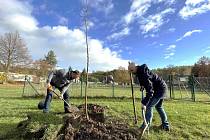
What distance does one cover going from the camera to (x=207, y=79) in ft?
79.6

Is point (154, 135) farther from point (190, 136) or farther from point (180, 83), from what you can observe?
point (180, 83)

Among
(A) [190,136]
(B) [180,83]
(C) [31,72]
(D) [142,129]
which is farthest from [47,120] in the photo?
(C) [31,72]

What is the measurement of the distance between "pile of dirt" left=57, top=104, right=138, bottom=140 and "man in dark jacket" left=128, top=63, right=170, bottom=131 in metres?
0.71

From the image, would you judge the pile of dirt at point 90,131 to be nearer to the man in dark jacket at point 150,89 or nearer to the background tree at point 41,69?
the man in dark jacket at point 150,89

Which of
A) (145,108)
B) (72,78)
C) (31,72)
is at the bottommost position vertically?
(145,108)

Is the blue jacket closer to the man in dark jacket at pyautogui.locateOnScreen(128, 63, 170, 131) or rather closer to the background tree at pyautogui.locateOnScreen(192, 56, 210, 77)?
the man in dark jacket at pyautogui.locateOnScreen(128, 63, 170, 131)

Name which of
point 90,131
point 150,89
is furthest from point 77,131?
point 150,89

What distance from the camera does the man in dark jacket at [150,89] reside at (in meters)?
7.76

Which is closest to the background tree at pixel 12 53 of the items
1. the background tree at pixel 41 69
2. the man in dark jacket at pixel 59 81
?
the background tree at pixel 41 69

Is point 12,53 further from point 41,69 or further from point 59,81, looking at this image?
point 59,81

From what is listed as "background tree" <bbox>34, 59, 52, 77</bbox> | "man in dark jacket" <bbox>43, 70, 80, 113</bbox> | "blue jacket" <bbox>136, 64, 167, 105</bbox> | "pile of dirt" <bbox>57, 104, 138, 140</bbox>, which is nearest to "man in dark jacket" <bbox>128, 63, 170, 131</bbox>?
"blue jacket" <bbox>136, 64, 167, 105</bbox>

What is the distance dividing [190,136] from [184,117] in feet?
6.51

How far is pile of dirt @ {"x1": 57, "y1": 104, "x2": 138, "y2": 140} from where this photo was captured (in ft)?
22.7

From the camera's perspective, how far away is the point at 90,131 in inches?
276
